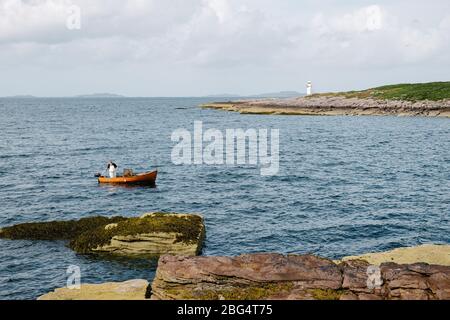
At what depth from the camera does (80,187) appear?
50.9 meters

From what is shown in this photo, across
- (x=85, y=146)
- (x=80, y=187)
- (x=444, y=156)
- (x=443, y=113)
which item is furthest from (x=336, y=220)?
(x=443, y=113)

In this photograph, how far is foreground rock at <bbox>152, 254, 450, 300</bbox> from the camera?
56.0 ft

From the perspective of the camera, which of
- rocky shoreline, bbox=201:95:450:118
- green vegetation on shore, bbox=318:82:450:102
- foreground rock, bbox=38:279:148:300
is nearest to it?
foreground rock, bbox=38:279:148:300

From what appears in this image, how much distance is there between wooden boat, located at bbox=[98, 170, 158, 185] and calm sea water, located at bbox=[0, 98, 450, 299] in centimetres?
142

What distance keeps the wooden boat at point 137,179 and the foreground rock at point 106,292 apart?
1189 inches

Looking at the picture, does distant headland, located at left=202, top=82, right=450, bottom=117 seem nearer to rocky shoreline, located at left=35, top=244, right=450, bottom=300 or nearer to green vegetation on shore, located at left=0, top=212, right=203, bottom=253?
green vegetation on shore, located at left=0, top=212, right=203, bottom=253

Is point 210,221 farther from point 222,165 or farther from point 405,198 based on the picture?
point 222,165

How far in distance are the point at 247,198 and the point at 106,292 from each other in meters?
26.4

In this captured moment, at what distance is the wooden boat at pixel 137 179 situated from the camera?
1999 inches

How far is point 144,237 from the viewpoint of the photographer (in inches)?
1161

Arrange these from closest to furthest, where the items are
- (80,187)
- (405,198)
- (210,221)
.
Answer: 1. (210,221)
2. (405,198)
3. (80,187)

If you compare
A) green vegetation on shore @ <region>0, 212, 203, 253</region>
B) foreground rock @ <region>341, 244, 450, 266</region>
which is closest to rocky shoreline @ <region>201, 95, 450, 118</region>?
foreground rock @ <region>341, 244, 450, 266</region>

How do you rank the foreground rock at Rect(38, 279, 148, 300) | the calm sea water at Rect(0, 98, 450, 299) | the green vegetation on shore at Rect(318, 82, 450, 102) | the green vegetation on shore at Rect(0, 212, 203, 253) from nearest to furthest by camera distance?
1. the foreground rock at Rect(38, 279, 148, 300)
2. the green vegetation on shore at Rect(0, 212, 203, 253)
3. the calm sea water at Rect(0, 98, 450, 299)
4. the green vegetation on shore at Rect(318, 82, 450, 102)
